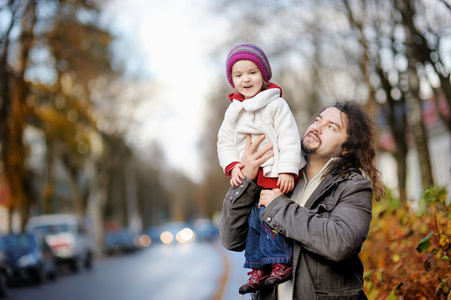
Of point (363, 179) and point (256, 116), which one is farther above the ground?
point (256, 116)

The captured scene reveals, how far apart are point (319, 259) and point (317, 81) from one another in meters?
26.5

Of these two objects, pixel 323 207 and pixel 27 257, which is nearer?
pixel 323 207

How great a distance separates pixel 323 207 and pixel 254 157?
0.42 meters

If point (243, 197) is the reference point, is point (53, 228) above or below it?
below

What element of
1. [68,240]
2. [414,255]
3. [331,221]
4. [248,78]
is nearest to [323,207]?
[331,221]

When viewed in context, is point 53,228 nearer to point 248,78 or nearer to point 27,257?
point 27,257

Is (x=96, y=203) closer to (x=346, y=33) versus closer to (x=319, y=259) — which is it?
(x=346, y=33)

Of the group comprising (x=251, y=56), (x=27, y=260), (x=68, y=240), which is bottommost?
(x=68, y=240)

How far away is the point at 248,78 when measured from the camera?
10.3 feet

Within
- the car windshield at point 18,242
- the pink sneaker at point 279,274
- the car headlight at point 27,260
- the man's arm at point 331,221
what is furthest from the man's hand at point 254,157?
the car windshield at point 18,242

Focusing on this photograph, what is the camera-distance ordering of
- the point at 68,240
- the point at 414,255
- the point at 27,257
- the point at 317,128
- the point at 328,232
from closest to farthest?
the point at 328,232 < the point at 317,128 < the point at 414,255 < the point at 27,257 < the point at 68,240

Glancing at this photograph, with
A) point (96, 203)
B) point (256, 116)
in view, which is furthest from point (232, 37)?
point (96, 203)

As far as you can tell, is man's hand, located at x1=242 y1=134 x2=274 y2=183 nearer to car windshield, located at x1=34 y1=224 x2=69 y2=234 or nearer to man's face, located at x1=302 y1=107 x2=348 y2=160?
man's face, located at x1=302 y1=107 x2=348 y2=160

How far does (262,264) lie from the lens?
9.84ft
